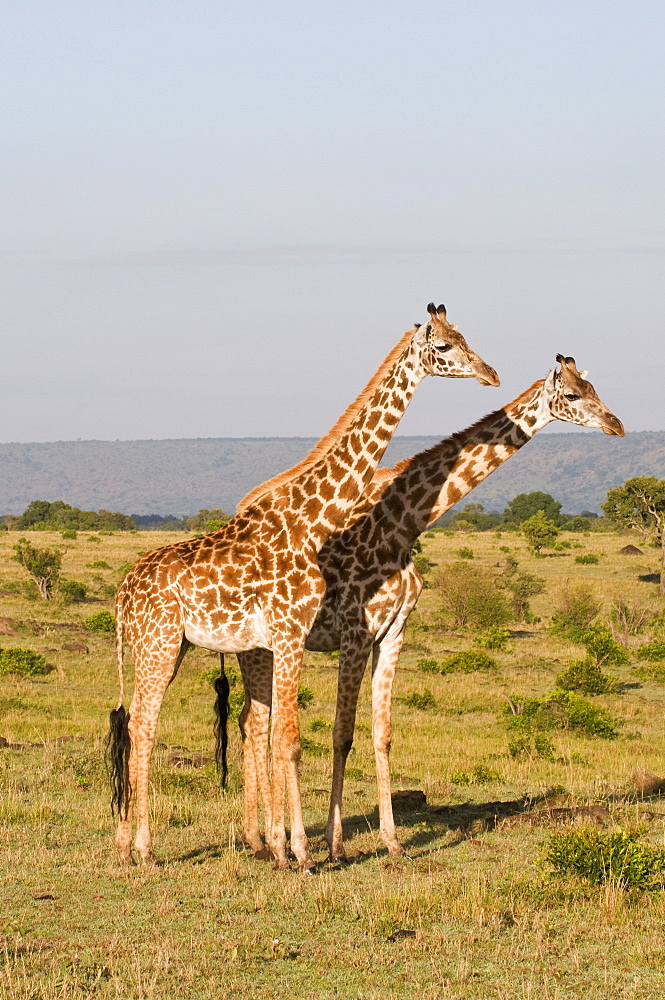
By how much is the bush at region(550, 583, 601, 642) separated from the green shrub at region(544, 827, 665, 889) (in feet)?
78.0

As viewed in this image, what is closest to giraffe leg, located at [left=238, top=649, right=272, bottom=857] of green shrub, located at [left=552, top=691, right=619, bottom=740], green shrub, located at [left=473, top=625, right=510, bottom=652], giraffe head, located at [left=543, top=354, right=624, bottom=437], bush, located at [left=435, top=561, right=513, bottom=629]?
giraffe head, located at [left=543, top=354, right=624, bottom=437]

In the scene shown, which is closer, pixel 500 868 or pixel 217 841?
pixel 500 868

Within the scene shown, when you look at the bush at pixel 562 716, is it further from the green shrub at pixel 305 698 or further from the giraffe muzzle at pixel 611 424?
the giraffe muzzle at pixel 611 424

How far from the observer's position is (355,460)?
10.4 metres

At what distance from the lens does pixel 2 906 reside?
8.64 m

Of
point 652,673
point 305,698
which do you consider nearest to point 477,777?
point 305,698

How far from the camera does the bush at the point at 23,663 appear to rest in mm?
22531

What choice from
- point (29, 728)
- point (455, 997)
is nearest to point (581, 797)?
point (455, 997)

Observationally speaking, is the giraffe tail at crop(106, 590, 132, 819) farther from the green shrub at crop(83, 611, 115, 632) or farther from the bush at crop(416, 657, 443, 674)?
the green shrub at crop(83, 611, 115, 632)

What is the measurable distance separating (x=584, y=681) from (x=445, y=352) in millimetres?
15318

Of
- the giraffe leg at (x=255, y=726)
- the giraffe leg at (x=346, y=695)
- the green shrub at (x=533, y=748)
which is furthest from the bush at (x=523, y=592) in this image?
the giraffe leg at (x=255, y=726)

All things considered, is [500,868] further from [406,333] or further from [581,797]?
[406,333]

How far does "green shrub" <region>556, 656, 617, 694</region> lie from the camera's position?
2361cm

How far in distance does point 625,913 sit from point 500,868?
1.58 m
